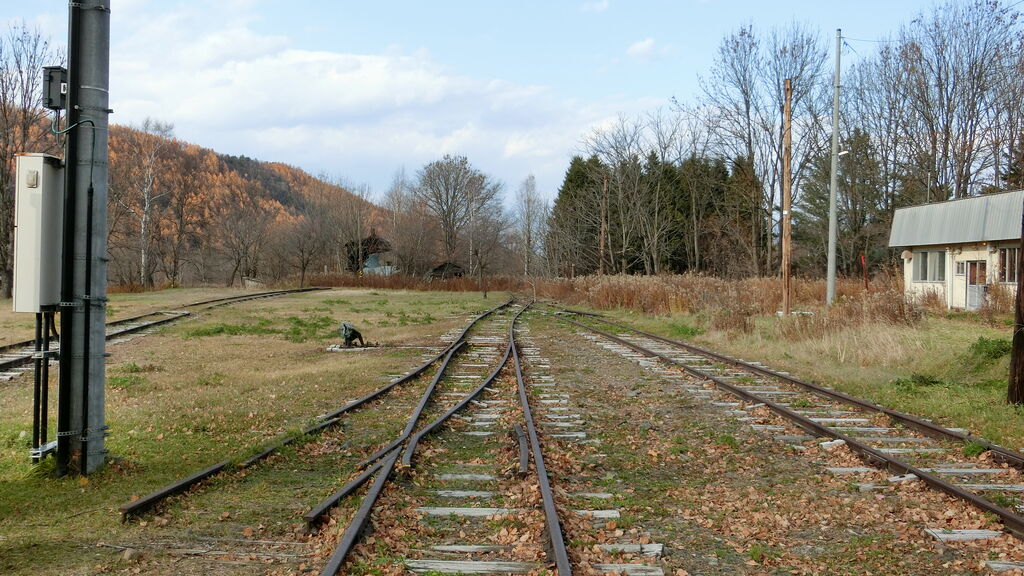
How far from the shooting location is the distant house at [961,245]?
932 inches

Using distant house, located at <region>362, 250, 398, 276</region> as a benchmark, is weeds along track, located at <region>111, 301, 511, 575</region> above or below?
below

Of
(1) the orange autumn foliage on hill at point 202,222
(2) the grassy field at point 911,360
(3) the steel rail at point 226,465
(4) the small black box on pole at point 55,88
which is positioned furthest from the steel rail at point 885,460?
(1) the orange autumn foliage on hill at point 202,222

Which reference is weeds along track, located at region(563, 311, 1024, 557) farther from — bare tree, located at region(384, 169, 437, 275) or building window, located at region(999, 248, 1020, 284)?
bare tree, located at region(384, 169, 437, 275)

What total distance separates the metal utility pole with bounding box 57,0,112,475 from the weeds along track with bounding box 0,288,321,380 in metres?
0.30

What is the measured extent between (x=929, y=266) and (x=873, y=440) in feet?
79.0

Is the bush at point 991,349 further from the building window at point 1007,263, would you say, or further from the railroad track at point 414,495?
the building window at point 1007,263

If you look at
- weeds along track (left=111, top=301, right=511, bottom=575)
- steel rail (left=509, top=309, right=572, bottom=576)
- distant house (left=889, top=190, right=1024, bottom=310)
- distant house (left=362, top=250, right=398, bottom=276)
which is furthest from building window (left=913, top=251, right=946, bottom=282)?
distant house (left=362, top=250, right=398, bottom=276)

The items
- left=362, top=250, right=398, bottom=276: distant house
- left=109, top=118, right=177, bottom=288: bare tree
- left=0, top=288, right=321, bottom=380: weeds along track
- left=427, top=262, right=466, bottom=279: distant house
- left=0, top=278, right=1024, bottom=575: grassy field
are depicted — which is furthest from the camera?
left=427, top=262, right=466, bottom=279: distant house

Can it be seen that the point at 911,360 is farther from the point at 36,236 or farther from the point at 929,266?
the point at 929,266

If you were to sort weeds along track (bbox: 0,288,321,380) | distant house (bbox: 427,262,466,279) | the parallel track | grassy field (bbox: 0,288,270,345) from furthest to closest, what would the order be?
distant house (bbox: 427,262,466,279)
grassy field (bbox: 0,288,270,345)
weeds along track (bbox: 0,288,321,380)
the parallel track

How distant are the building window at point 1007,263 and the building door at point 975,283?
0.65m

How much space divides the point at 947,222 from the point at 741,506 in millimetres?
25508

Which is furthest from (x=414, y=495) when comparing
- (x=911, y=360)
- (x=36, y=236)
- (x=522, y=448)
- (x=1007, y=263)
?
(x=1007, y=263)

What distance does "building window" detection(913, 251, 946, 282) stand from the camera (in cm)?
2819
